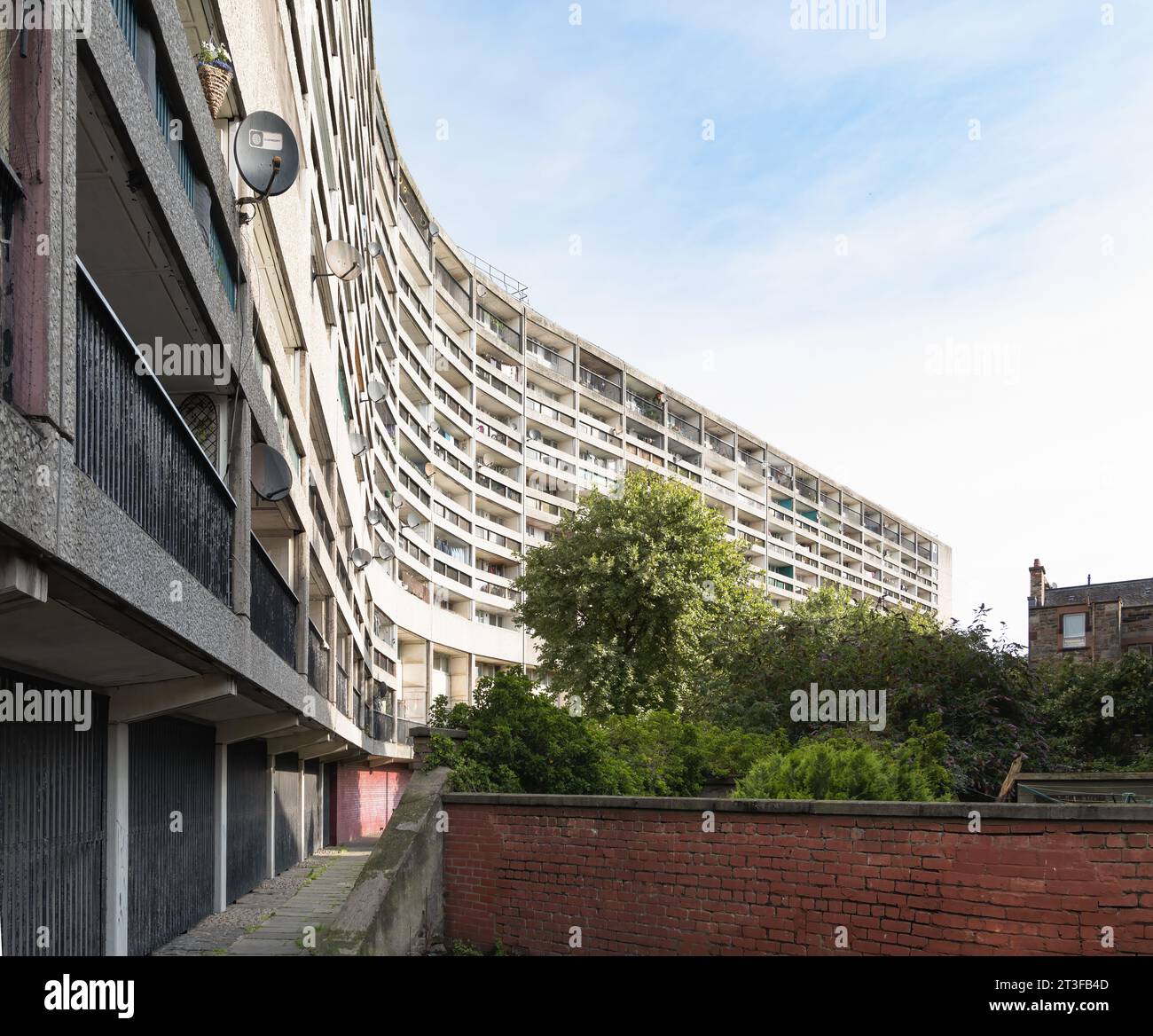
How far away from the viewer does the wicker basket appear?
10.3 metres

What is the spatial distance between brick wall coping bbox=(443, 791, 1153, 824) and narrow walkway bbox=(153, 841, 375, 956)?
205 cm

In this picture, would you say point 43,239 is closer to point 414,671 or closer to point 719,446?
point 414,671

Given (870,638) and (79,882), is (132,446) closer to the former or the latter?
(79,882)

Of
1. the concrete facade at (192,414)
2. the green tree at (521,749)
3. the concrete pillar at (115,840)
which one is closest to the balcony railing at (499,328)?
the concrete facade at (192,414)

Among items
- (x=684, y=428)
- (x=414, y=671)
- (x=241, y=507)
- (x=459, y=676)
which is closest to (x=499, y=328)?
(x=684, y=428)

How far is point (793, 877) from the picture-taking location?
828cm

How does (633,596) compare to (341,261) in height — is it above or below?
below

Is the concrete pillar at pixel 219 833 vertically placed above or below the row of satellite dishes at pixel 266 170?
below

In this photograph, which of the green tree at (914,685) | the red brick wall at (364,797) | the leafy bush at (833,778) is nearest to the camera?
the leafy bush at (833,778)

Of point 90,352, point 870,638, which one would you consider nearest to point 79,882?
A: point 90,352

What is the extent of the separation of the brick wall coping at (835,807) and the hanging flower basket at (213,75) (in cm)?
667

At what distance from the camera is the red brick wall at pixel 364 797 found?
108ft

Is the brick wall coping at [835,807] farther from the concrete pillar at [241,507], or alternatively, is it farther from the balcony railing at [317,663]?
the balcony railing at [317,663]

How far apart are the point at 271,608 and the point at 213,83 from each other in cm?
525
